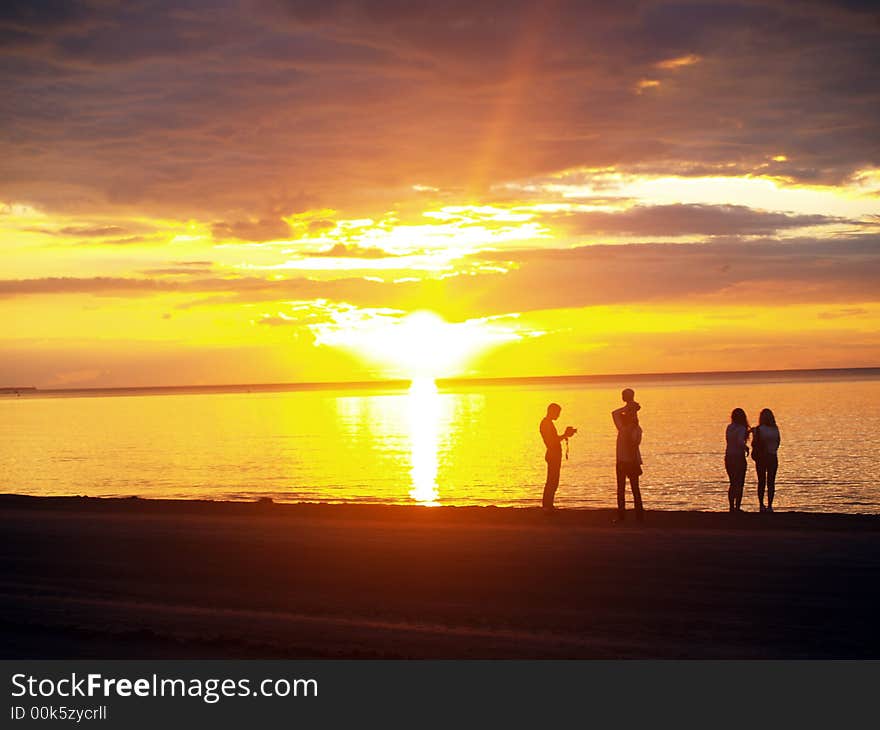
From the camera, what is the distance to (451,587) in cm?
1423

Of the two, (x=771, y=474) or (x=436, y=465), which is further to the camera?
(x=436, y=465)

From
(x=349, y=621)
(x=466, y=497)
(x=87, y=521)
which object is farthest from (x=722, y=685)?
(x=466, y=497)

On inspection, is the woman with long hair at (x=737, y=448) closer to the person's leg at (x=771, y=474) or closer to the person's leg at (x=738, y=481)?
the person's leg at (x=738, y=481)

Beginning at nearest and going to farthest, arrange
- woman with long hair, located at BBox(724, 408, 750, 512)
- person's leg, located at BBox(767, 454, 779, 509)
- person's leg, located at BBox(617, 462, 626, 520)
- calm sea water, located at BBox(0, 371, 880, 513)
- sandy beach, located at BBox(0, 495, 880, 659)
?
sandy beach, located at BBox(0, 495, 880, 659)
person's leg, located at BBox(617, 462, 626, 520)
woman with long hair, located at BBox(724, 408, 750, 512)
person's leg, located at BBox(767, 454, 779, 509)
calm sea water, located at BBox(0, 371, 880, 513)

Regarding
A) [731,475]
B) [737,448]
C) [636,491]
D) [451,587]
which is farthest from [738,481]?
[451,587]

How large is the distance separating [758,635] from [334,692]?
4.64 metres

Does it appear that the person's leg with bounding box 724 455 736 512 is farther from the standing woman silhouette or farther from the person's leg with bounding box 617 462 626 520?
the person's leg with bounding box 617 462 626 520

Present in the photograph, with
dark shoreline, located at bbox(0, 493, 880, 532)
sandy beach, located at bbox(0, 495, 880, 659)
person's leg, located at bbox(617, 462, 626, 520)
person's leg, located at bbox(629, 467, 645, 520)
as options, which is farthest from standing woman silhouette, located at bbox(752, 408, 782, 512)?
person's leg, located at bbox(617, 462, 626, 520)

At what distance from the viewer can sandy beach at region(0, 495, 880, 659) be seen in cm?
1100

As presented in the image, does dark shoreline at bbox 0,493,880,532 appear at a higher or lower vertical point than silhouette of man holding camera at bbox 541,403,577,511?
lower

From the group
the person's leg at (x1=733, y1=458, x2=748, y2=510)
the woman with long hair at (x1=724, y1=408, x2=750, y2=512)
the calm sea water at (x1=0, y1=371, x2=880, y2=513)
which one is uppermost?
the woman with long hair at (x1=724, y1=408, x2=750, y2=512)

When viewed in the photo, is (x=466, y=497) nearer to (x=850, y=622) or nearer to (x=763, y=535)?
(x=763, y=535)

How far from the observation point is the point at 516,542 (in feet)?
59.8

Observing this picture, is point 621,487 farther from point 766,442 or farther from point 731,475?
point 766,442
